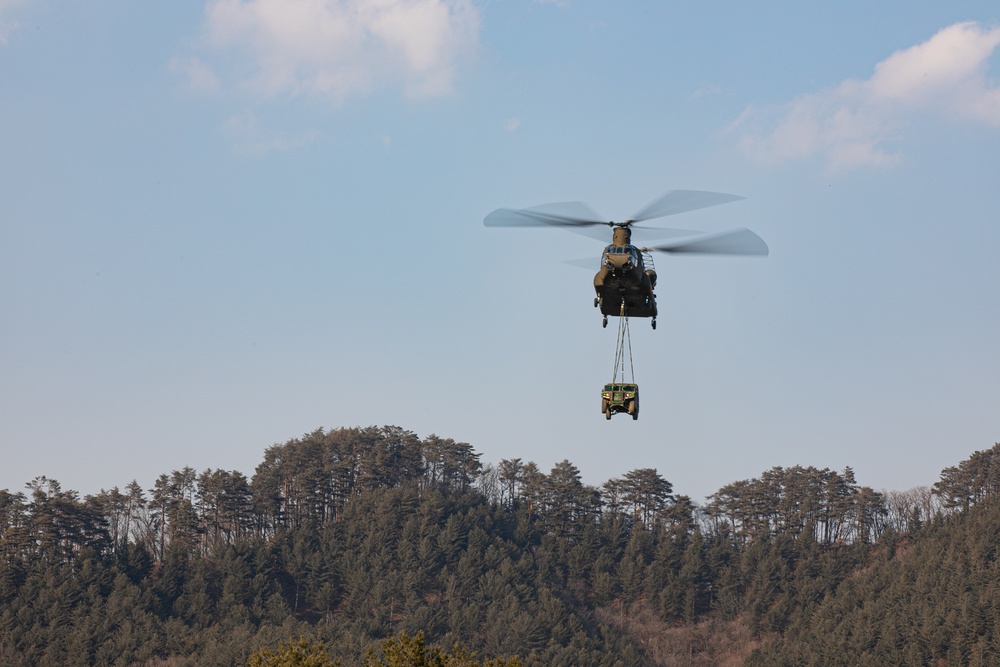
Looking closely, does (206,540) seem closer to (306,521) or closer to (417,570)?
(306,521)

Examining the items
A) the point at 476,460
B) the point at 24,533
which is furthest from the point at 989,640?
the point at 24,533

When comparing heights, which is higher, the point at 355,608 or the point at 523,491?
the point at 523,491

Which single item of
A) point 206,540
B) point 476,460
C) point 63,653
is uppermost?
point 476,460

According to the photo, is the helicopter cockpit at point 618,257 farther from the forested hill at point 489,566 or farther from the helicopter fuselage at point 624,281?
the forested hill at point 489,566

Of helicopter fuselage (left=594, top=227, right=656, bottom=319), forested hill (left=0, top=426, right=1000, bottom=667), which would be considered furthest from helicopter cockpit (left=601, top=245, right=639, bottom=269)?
forested hill (left=0, top=426, right=1000, bottom=667)

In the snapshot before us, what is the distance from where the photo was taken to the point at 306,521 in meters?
138

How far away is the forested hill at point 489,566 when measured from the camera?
4466 inches

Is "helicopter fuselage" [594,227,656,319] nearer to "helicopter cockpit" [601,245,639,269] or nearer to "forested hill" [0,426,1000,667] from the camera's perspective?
"helicopter cockpit" [601,245,639,269]

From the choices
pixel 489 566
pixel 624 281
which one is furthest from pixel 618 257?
pixel 489 566

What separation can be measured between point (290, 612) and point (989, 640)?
217 feet

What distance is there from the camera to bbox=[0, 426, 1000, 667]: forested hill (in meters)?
113

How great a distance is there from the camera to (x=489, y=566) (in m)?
134

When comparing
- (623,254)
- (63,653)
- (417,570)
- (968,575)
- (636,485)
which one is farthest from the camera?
(636,485)

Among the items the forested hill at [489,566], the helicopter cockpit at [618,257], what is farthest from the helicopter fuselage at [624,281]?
the forested hill at [489,566]
